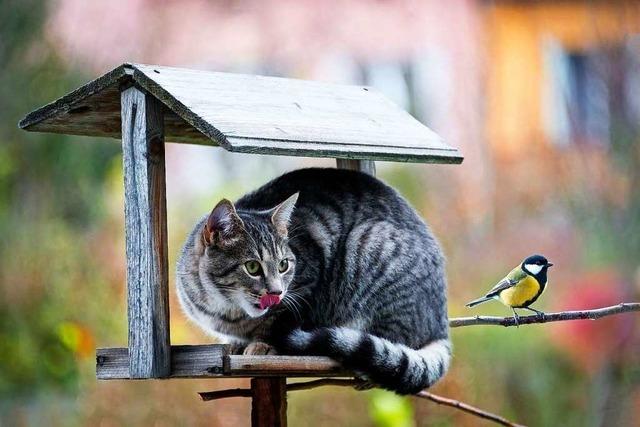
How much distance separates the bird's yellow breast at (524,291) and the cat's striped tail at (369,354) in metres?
0.21

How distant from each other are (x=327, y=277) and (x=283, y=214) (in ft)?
0.59

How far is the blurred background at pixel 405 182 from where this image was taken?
4879 millimetres

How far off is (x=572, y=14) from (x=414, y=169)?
140 centimetres

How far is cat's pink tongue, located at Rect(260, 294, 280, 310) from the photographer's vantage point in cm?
202

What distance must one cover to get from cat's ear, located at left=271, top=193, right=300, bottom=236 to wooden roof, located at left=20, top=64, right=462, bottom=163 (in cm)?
17

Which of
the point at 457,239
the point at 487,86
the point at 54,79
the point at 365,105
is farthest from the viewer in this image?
the point at 487,86

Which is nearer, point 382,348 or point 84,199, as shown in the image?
point 382,348

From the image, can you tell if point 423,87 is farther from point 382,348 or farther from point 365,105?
point 382,348

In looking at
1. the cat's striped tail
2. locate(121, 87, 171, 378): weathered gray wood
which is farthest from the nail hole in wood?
the cat's striped tail

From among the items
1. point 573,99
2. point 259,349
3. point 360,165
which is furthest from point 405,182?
point 259,349

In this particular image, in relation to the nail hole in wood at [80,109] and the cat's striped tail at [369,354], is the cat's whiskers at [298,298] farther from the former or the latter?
the nail hole in wood at [80,109]

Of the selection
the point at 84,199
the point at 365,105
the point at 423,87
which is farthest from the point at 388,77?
the point at 365,105

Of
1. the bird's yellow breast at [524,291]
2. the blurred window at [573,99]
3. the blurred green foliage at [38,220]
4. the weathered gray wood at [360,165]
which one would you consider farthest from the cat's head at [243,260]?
the blurred window at [573,99]

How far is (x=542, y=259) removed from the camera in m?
2.13
